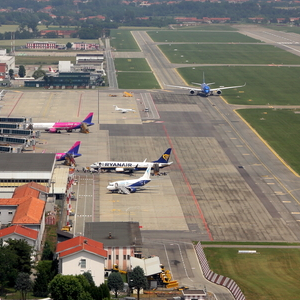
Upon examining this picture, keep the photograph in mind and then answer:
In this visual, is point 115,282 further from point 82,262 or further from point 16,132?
point 16,132

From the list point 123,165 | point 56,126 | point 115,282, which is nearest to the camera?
point 115,282

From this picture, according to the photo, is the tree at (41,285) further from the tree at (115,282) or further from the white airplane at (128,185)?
the white airplane at (128,185)

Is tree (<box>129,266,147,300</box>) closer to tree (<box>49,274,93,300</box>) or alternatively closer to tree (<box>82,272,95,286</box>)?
tree (<box>82,272,95,286</box>)

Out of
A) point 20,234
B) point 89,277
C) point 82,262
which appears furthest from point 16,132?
point 89,277

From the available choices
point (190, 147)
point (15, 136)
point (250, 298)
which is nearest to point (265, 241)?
point (250, 298)

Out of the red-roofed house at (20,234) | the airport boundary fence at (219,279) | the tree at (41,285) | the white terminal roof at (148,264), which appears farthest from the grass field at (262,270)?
the red-roofed house at (20,234)

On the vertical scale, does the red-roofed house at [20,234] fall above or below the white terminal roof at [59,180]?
below
